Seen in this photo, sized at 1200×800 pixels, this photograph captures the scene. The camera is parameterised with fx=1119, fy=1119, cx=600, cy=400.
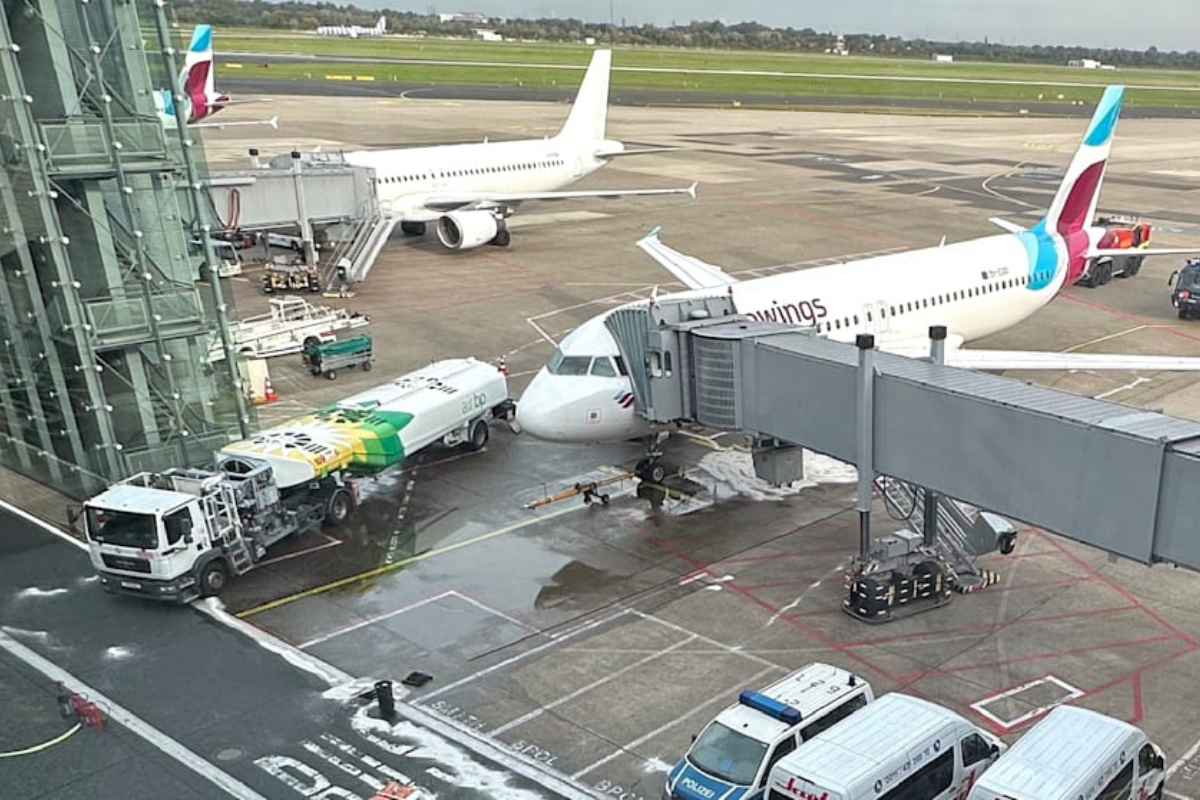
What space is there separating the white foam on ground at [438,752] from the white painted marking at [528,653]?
1.01m

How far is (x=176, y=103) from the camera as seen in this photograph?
2883 cm

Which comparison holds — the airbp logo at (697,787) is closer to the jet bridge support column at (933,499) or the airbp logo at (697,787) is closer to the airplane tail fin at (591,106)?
the jet bridge support column at (933,499)

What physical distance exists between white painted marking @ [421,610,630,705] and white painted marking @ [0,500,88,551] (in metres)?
12.3

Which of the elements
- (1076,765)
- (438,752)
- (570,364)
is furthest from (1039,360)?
(438,752)

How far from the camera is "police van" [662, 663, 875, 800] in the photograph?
54.1ft

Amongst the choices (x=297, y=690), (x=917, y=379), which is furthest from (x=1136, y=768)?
(x=297, y=690)

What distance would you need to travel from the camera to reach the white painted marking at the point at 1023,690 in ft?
64.3

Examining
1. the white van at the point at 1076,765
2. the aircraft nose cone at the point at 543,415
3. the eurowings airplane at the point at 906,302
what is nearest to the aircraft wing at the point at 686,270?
the eurowings airplane at the point at 906,302

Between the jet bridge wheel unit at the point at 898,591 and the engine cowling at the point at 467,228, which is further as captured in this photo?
the engine cowling at the point at 467,228

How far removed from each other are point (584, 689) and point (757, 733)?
16.0ft

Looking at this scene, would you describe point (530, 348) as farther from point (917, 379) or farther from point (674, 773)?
point (674, 773)

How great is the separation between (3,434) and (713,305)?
21.8m

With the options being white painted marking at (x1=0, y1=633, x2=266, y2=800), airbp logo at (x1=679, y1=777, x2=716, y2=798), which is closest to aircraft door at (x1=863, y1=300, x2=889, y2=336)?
airbp logo at (x1=679, y1=777, x2=716, y2=798)

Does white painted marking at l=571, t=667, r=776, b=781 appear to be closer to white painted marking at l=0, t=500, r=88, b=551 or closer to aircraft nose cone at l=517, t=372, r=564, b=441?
aircraft nose cone at l=517, t=372, r=564, b=441
